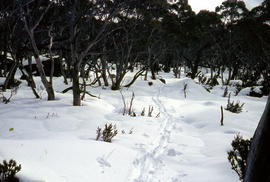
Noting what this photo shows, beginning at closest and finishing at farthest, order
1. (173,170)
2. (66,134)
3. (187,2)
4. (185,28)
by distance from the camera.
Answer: (173,170)
(66,134)
(187,2)
(185,28)

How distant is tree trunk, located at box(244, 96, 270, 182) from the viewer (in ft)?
4.17

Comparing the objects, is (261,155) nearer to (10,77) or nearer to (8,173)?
(8,173)

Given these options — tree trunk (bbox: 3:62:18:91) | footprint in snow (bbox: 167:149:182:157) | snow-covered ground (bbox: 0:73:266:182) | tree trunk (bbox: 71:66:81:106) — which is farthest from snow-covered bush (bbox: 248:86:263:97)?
tree trunk (bbox: 3:62:18:91)

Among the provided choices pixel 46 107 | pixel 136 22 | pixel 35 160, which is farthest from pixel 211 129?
pixel 136 22

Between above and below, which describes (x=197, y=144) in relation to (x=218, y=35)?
below

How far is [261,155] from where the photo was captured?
51.1 inches

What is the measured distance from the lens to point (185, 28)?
647 inches

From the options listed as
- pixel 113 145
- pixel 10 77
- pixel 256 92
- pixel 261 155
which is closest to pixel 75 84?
pixel 113 145

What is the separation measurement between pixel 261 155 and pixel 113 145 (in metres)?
2.54

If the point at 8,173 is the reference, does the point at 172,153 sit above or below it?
below

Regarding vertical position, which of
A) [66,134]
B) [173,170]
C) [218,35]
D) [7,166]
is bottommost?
[173,170]

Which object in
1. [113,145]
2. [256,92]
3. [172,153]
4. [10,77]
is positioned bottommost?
[172,153]

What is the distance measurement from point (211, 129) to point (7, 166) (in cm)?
488

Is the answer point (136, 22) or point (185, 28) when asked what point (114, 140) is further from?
point (185, 28)
